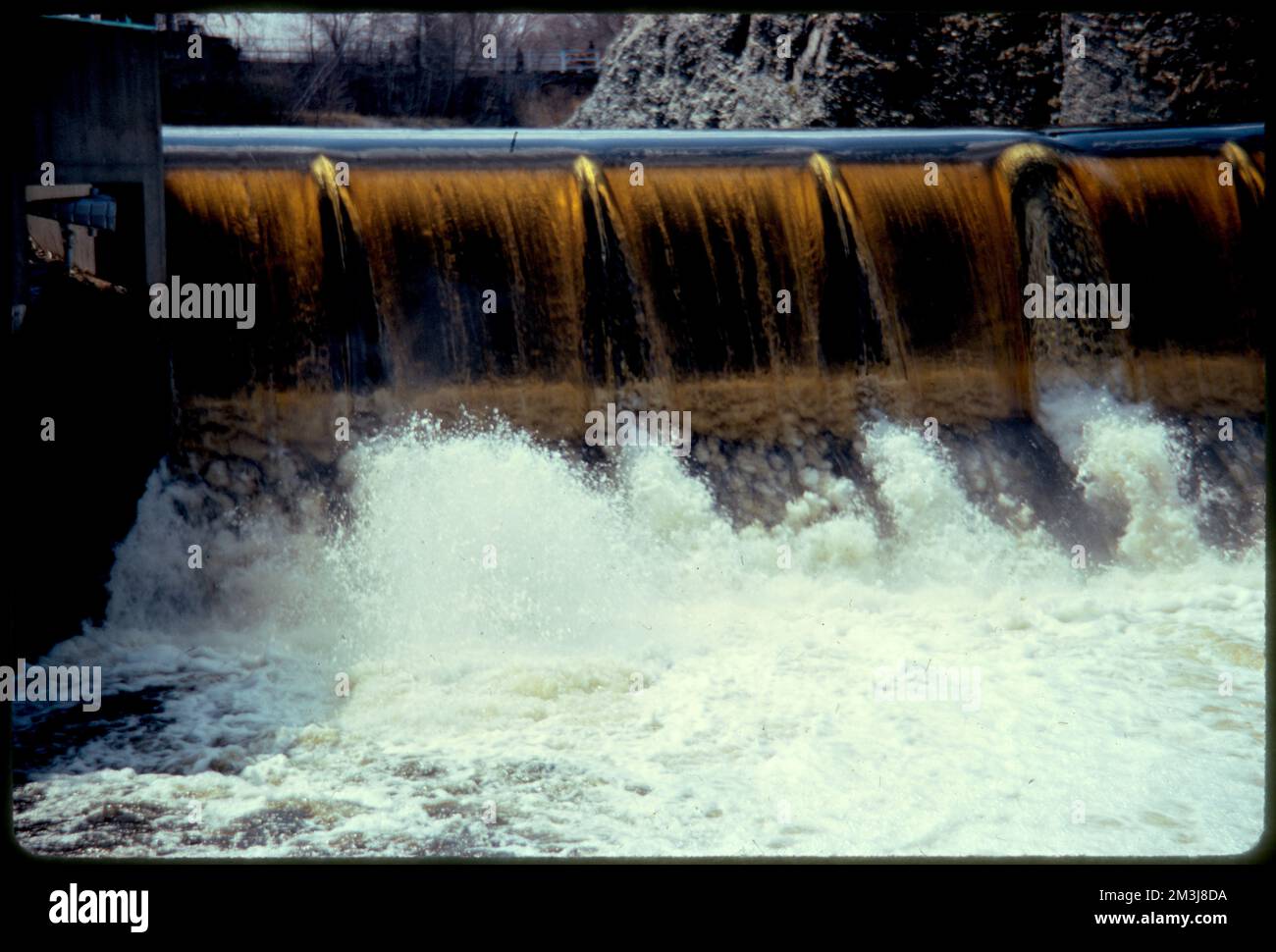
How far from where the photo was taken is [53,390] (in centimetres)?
716

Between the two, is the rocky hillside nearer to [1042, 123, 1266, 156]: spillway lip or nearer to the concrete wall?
[1042, 123, 1266, 156]: spillway lip

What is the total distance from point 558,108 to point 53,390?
1514 centimetres

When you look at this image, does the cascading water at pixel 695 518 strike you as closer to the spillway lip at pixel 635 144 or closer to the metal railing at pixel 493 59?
the spillway lip at pixel 635 144

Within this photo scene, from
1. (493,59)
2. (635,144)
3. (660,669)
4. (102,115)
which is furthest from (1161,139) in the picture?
(493,59)

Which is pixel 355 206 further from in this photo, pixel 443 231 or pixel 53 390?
pixel 53 390

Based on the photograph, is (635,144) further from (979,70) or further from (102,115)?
(979,70)

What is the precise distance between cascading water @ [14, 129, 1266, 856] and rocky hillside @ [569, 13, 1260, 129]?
4.06 m

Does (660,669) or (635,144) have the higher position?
(635,144)

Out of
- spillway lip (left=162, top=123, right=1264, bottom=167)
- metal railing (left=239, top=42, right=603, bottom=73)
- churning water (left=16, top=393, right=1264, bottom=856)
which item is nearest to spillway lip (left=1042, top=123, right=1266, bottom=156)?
spillway lip (left=162, top=123, right=1264, bottom=167)

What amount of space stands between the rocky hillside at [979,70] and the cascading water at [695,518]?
160 inches

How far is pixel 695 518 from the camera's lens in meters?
8.80

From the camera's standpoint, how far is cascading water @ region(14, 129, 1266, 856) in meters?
5.78

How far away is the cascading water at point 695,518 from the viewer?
228 inches

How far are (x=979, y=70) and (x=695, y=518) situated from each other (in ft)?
27.4
